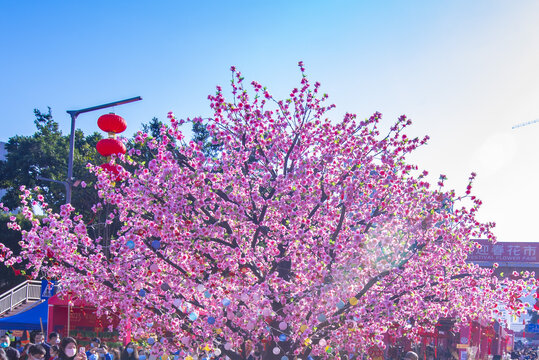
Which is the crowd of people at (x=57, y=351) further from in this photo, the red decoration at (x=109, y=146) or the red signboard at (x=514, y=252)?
the red signboard at (x=514, y=252)

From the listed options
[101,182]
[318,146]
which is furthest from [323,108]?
[101,182]

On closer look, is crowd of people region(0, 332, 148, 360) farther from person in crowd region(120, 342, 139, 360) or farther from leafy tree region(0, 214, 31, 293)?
leafy tree region(0, 214, 31, 293)

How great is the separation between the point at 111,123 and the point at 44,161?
2567 centimetres

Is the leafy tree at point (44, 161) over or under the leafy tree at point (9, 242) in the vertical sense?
over

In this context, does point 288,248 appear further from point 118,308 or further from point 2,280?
point 2,280

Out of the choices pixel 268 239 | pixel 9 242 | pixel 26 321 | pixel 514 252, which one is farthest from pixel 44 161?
pixel 514 252

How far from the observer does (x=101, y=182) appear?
335 inches

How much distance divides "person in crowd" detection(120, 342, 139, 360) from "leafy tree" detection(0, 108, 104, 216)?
19723mm

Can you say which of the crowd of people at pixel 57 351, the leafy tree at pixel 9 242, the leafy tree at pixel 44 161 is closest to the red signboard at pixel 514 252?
the leafy tree at pixel 44 161

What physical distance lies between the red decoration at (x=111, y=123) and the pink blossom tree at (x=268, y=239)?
249cm

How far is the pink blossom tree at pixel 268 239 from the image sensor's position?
8.08 metres

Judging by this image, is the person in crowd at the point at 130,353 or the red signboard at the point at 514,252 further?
the red signboard at the point at 514,252

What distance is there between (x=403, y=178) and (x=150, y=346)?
550 cm

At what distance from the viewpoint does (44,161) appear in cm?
3456
